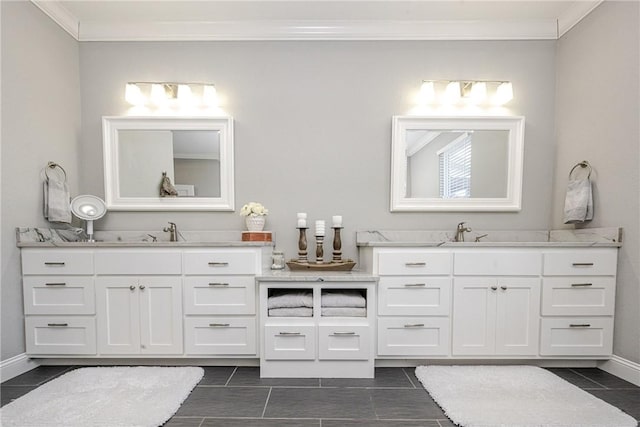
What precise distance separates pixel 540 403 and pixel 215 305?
1.87 meters

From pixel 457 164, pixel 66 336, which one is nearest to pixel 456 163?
pixel 457 164

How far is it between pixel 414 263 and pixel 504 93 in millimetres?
1520

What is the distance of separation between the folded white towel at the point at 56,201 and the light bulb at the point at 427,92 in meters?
2.68

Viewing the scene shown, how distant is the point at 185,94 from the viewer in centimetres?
253

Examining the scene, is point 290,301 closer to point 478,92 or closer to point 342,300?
point 342,300

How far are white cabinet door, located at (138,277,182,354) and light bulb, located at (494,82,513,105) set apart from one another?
267cm

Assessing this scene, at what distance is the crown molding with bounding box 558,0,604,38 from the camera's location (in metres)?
2.24

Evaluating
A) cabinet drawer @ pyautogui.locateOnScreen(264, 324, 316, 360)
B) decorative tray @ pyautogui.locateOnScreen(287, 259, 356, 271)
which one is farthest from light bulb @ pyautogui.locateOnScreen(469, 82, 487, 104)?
cabinet drawer @ pyautogui.locateOnScreen(264, 324, 316, 360)

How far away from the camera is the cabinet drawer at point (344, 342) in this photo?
1989mm

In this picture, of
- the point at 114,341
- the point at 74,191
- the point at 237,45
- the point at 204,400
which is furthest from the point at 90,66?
the point at 204,400

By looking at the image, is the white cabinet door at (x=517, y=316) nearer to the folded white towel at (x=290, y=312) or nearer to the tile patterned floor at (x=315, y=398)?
the tile patterned floor at (x=315, y=398)

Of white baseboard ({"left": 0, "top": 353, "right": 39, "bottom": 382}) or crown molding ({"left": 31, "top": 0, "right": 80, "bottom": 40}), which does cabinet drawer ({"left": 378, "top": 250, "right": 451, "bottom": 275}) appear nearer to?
white baseboard ({"left": 0, "top": 353, "right": 39, "bottom": 382})

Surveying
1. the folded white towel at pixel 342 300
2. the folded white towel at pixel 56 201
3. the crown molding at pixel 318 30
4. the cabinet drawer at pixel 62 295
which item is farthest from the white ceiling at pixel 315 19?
the folded white towel at pixel 342 300

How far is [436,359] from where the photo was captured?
214 centimetres
